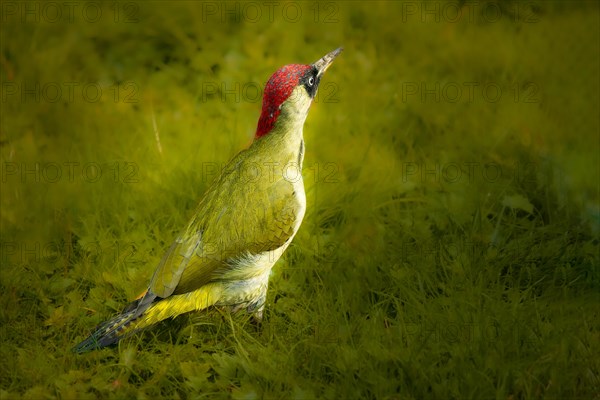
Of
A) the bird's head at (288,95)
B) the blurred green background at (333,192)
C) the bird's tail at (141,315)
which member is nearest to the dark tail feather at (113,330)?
the bird's tail at (141,315)

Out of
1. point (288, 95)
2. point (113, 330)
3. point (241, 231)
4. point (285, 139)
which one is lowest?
point (113, 330)

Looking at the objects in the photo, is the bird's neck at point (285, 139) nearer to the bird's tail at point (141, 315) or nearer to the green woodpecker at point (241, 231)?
the green woodpecker at point (241, 231)

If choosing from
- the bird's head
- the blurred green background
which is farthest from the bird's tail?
the bird's head

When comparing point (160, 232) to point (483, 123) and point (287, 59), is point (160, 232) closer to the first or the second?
point (287, 59)

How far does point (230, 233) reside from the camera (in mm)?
3482

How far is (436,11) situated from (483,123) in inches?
62.8

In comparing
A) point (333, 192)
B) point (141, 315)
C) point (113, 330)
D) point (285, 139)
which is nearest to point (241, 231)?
point (285, 139)

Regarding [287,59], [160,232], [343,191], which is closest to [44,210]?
[160,232]

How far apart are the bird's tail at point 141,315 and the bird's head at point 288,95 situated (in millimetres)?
896

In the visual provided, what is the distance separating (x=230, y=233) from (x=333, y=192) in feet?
3.70

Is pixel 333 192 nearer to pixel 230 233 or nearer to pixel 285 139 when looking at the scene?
pixel 285 139

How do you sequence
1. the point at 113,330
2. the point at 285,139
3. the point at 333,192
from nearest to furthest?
the point at 113,330
the point at 285,139
the point at 333,192

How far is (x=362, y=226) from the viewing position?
4301 millimetres

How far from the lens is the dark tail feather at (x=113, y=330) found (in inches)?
134
